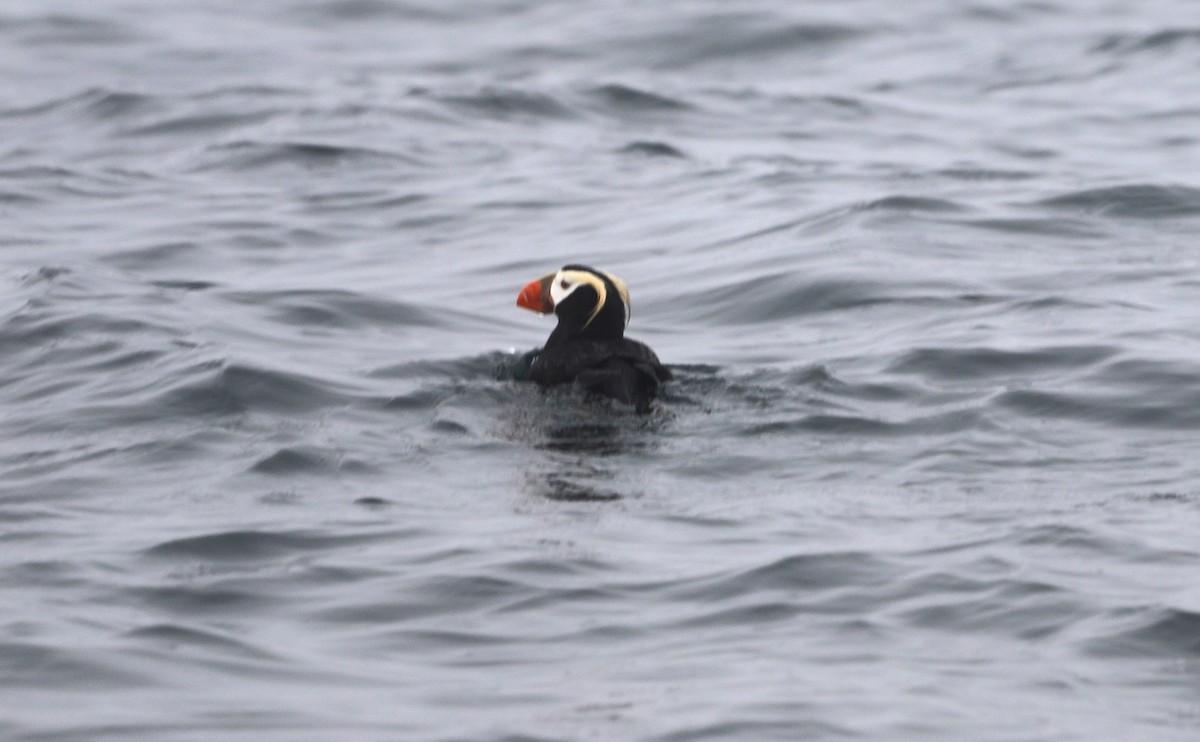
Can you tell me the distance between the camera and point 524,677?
642 cm

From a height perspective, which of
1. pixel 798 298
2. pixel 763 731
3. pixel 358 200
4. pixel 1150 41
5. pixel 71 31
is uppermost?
pixel 71 31

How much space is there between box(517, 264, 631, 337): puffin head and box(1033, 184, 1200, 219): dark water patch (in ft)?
19.2

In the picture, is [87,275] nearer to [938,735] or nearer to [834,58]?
[938,735]

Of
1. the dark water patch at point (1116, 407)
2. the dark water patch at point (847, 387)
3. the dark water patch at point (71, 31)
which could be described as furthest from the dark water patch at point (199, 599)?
the dark water patch at point (71, 31)

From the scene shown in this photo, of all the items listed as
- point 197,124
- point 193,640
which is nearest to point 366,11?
point 197,124

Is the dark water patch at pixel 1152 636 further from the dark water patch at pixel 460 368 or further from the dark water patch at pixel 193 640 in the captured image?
the dark water patch at pixel 460 368

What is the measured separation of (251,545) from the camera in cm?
771

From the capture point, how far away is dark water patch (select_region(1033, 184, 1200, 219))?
14680 mm

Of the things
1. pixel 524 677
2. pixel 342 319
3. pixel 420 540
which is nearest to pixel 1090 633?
pixel 524 677

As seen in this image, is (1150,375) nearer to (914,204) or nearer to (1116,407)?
(1116,407)

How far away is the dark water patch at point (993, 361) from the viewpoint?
10.4 m

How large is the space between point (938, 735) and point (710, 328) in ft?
20.7

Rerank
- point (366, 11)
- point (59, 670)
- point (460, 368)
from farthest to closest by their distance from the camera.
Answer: point (366, 11) < point (460, 368) < point (59, 670)

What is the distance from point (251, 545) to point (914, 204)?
840cm
